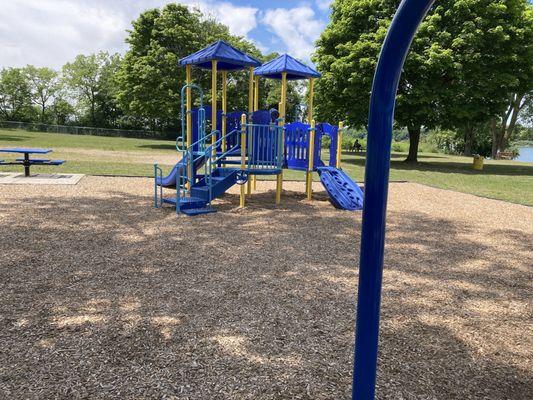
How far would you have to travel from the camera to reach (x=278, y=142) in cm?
947

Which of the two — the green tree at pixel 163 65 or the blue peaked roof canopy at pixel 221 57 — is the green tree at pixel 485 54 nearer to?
the blue peaked roof canopy at pixel 221 57

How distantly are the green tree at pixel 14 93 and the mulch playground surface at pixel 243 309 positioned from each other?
73.1m

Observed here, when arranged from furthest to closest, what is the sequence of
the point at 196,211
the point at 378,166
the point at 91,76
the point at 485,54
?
the point at 91,76, the point at 485,54, the point at 196,211, the point at 378,166

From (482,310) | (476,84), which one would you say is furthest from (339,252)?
(476,84)

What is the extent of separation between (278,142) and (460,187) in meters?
7.83

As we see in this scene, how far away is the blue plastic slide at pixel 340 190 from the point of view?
949 cm

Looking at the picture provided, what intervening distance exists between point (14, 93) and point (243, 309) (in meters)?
80.9

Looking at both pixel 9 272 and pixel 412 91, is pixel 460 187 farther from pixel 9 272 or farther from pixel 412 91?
pixel 9 272

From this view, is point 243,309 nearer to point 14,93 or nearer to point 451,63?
point 451,63

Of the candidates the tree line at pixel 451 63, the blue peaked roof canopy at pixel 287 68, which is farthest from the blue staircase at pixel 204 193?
the tree line at pixel 451 63

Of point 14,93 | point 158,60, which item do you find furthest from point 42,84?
point 158,60

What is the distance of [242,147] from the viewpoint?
904 cm

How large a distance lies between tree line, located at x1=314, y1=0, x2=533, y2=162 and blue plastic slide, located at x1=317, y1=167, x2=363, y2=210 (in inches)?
492

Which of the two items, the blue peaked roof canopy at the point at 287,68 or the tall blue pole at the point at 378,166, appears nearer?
the tall blue pole at the point at 378,166
